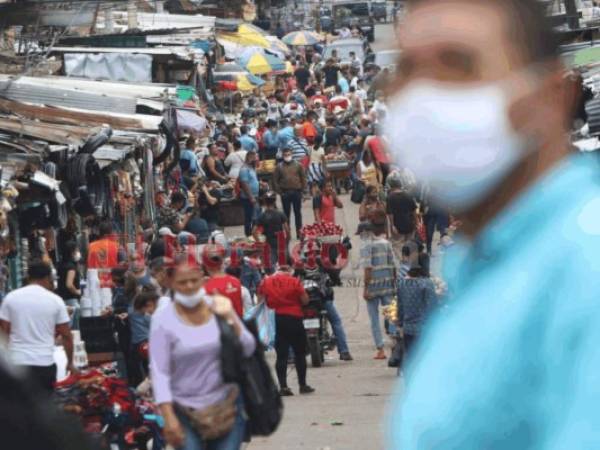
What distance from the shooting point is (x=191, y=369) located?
9.56m

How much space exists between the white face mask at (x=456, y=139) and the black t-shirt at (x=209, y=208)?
86.0ft

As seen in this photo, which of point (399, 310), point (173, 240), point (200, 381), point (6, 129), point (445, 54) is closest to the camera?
point (445, 54)

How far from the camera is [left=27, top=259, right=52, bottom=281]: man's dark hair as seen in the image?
11858mm

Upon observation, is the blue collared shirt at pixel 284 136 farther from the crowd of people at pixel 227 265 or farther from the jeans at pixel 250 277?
the jeans at pixel 250 277

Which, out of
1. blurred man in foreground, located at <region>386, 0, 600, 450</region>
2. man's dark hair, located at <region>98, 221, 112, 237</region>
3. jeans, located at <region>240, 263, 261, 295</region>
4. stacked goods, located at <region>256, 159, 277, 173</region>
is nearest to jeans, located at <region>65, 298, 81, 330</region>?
man's dark hair, located at <region>98, 221, 112, 237</region>

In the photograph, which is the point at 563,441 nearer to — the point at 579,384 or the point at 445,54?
the point at 579,384

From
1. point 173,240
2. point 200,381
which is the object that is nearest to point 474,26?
point 200,381

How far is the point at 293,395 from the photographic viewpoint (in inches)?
637

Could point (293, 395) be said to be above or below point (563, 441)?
below

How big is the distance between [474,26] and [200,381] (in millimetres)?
7923

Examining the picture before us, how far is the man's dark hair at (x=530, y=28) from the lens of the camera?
5.85 ft

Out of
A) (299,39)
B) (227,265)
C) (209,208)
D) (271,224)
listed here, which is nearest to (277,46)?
(299,39)

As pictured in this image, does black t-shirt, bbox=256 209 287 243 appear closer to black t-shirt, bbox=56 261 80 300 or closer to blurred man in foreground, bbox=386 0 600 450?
black t-shirt, bbox=56 261 80 300

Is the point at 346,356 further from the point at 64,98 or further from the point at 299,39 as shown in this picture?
the point at 299,39
